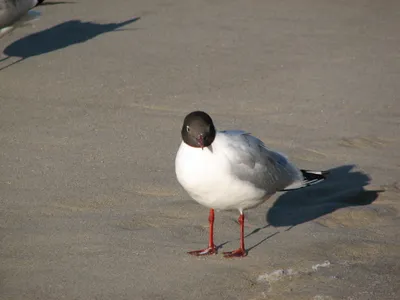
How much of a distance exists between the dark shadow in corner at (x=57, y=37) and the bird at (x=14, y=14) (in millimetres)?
207

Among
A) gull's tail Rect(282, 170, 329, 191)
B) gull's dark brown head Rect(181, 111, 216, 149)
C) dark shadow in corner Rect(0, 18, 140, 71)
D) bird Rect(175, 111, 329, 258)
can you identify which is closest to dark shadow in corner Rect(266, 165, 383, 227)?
gull's tail Rect(282, 170, 329, 191)

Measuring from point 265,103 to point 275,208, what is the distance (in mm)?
2249

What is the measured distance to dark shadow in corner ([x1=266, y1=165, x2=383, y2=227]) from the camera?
5.72 meters

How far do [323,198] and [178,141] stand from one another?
4.73 feet

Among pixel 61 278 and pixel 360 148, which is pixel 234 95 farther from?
pixel 61 278

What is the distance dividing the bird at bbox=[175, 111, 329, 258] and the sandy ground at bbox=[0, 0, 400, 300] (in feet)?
1.07

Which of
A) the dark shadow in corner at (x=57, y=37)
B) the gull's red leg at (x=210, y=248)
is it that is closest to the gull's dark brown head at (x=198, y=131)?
the gull's red leg at (x=210, y=248)

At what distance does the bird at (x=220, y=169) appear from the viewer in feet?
15.2

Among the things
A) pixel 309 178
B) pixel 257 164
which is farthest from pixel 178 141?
pixel 257 164

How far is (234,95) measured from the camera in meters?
8.14

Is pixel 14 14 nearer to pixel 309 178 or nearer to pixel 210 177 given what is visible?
pixel 309 178

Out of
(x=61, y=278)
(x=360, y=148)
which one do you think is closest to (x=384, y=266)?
(x=61, y=278)

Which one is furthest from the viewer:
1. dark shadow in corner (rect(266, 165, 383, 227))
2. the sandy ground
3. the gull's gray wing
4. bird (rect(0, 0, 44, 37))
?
bird (rect(0, 0, 44, 37))

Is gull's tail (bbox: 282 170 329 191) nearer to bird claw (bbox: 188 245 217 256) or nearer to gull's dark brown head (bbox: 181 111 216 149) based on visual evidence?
bird claw (bbox: 188 245 217 256)
